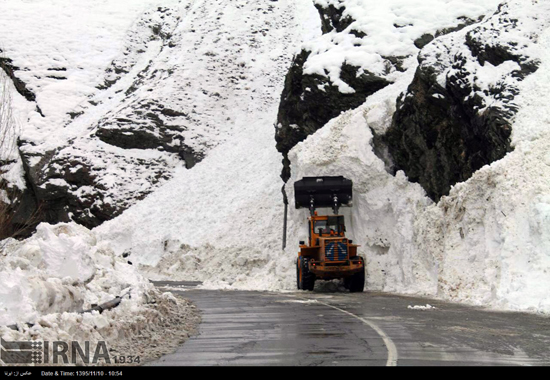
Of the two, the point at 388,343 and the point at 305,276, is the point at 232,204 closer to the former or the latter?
the point at 305,276

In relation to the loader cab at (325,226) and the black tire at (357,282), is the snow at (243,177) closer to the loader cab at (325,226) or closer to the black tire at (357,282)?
the black tire at (357,282)

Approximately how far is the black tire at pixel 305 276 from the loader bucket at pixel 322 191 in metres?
3.37

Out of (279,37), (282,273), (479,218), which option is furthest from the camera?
(279,37)

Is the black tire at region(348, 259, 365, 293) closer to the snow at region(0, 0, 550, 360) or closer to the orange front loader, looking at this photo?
the orange front loader

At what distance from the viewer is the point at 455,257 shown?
21109 mm

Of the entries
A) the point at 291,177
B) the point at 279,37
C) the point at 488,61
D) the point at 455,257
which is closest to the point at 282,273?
the point at 291,177

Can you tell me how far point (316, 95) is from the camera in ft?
118

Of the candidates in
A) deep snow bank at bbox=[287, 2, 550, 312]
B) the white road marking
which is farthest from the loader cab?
the white road marking

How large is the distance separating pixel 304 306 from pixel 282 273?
12795mm

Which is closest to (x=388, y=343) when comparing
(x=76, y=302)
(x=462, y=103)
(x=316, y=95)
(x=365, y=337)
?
(x=365, y=337)

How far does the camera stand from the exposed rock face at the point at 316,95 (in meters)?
34.7

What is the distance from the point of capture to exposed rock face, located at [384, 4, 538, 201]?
899 inches

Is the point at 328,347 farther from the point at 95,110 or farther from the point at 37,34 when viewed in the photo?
the point at 37,34

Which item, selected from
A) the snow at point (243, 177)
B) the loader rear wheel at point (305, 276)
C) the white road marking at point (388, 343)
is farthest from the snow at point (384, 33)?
the white road marking at point (388, 343)
